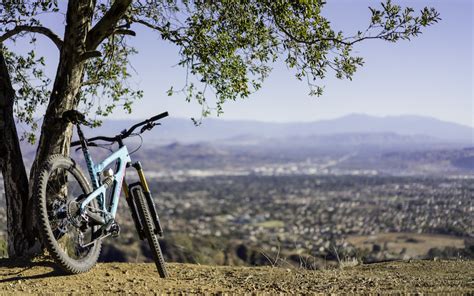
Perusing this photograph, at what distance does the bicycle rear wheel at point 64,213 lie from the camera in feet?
20.3

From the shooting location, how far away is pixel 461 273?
7465 mm

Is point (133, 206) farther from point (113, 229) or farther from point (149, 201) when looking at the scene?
point (113, 229)

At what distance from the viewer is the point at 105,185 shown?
687 centimetres

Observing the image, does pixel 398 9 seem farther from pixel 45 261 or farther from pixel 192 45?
pixel 45 261

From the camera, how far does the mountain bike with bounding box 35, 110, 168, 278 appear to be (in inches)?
254

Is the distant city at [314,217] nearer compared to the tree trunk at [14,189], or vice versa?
the tree trunk at [14,189]

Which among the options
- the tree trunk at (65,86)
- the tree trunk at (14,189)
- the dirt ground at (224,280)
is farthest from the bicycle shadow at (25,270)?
the tree trunk at (65,86)

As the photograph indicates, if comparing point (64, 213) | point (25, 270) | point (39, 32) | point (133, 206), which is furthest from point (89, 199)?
point (39, 32)

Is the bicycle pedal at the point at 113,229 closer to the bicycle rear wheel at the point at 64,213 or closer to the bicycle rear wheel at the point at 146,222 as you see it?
the bicycle rear wheel at the point at 64,213

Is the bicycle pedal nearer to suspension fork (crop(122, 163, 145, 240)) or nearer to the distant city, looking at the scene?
suspension fork (crop(122, 163, 145, 240))

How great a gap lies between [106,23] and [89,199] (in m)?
2.76

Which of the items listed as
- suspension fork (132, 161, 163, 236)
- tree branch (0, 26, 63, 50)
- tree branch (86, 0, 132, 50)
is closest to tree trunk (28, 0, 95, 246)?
tree branch (86, 0, 132, 50)

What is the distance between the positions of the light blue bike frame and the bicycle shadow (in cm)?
97

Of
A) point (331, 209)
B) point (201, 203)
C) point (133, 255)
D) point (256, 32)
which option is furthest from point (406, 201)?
point (256, 32)
